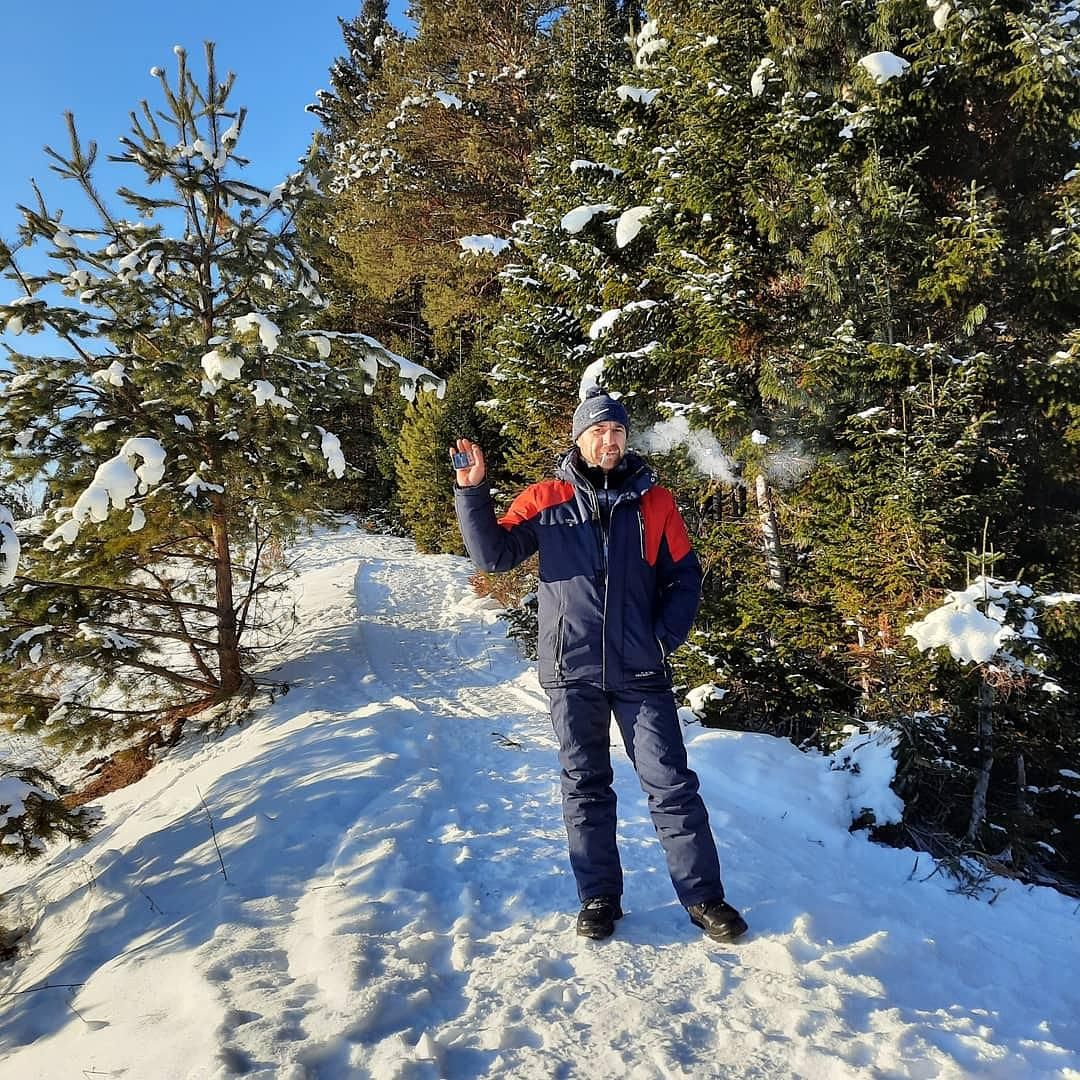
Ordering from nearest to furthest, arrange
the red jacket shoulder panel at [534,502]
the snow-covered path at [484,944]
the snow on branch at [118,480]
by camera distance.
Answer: the snow-covered path at [484,944] → the red jacket shoulder panel at [534,502] → the snow on branch at [118,480]

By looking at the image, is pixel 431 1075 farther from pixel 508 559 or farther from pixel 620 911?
pixel 508 559

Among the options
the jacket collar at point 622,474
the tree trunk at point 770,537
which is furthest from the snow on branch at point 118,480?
the tree trunk at point 770,537

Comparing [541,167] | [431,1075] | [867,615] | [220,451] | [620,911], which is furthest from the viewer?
[541,167]

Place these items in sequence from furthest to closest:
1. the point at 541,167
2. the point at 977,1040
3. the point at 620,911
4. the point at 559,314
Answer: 1. the point at 541,167
2. the point at 559,314
3. the point at 620,911
4. the point at 977,1040

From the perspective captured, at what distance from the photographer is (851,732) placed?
5188 millimetres

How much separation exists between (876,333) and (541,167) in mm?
6187

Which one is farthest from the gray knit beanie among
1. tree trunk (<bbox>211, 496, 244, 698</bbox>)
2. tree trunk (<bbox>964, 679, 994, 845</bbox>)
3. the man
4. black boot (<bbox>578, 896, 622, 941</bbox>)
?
tree trunk (<bbox>211, 496, 244, 698</bbox>)

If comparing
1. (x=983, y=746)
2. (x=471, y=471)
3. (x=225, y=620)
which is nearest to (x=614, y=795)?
(x=471, y=471)

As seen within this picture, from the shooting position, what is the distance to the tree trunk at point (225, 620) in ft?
22.7

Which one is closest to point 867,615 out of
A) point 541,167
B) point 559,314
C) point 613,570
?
point 613,570

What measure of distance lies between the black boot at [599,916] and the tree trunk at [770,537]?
4.34 meters

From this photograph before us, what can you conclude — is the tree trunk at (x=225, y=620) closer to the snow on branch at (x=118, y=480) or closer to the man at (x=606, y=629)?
the snow on branch at (x=118, y=480)

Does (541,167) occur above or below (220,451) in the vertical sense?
above

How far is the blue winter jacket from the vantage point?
9.71 ft
